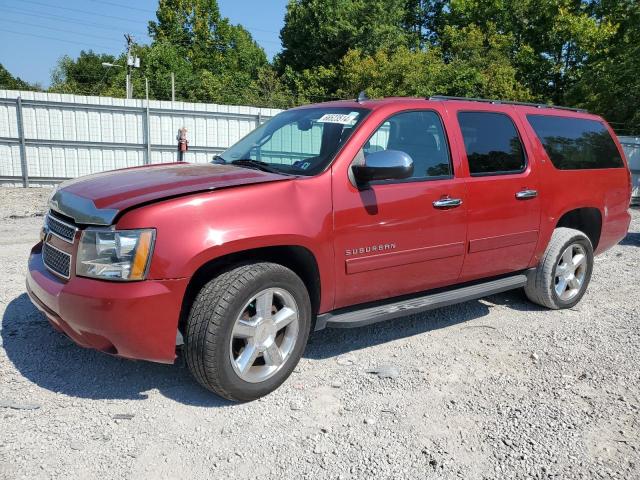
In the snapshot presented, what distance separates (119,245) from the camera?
105 inches

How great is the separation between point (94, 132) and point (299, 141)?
12863 millimetres

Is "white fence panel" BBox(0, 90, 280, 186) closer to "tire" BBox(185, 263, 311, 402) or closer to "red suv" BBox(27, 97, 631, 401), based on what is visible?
"red suv" BBox(27, 97, 631, 401)

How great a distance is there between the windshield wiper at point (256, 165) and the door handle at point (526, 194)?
2037 millimetres

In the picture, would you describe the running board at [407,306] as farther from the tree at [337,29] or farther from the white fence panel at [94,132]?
the tree at [337,29]

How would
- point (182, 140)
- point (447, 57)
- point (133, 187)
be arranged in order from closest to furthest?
point (133, 187) < point (182, 140) < point (447, 57)

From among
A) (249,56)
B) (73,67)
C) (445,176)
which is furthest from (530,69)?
(73,67)

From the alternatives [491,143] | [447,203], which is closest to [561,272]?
[491,143]

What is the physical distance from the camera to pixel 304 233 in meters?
3.08

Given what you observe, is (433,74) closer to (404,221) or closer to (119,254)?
(404,221)

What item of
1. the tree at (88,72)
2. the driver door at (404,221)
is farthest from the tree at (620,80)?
the tree at (88,72)

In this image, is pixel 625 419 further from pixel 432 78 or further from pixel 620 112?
pixel 432 78

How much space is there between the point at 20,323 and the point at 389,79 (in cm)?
2693

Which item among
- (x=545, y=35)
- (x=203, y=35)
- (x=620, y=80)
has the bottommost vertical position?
(x=620, y=80)

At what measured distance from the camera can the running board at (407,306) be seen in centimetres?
337
